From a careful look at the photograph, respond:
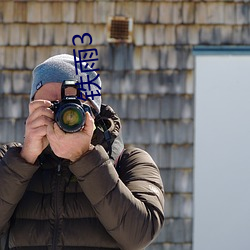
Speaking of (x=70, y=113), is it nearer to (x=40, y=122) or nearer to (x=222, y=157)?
(x=40, y=122)

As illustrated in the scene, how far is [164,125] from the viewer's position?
18.8 ft

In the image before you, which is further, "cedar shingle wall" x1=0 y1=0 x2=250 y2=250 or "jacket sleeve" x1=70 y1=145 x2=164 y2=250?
"cedar shingle wall" x1=0 y1=0 x2=250 y2=250

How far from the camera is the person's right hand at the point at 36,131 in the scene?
165 centimetres

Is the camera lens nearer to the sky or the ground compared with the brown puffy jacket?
nearer to the sky

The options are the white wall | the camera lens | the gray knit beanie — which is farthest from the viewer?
the white wall

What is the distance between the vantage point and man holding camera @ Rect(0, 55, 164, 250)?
1.63m

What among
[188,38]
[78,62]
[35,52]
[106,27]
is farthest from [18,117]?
[78,62]

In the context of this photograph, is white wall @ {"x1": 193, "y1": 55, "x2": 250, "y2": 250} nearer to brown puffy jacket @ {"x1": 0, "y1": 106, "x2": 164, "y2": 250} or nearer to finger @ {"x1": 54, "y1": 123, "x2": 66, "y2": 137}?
brown puffy jacket @ {"x1": 0, "y1": 106, "x2": 164, "y2": 250}

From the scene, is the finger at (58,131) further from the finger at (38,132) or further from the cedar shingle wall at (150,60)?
the cedar shingle wall at (150,60)

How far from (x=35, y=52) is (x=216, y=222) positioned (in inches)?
81.4

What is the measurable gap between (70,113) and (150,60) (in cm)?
417

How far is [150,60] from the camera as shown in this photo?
5734 millimetres

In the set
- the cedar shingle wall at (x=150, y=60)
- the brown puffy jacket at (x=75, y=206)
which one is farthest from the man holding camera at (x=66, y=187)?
the cedar shingle wall at (x=150, y=60)

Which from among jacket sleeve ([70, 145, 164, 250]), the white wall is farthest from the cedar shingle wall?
jacket sleeve ([70, 145, 164, 250])
